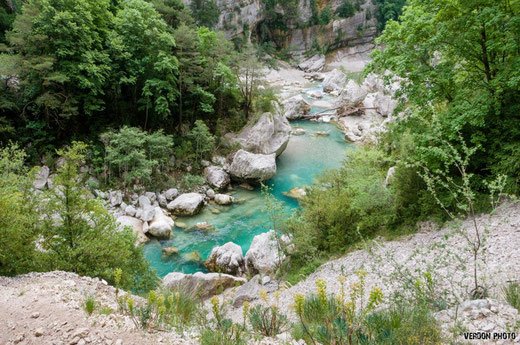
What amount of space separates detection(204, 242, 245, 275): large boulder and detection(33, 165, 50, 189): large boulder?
35.6ft

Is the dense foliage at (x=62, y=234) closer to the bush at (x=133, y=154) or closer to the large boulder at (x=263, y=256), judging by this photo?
the large boulder at (x=263, y=256)

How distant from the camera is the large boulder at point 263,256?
37.8ft

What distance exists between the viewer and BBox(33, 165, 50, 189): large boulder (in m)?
16.0

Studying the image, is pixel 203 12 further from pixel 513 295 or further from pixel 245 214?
pixel 513 295

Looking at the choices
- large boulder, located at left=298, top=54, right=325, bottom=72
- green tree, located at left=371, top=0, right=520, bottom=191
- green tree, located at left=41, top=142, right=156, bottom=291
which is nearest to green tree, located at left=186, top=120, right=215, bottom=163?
green tree, located at left=41, top=142, right=156, bottom=291

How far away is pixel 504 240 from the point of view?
625cm

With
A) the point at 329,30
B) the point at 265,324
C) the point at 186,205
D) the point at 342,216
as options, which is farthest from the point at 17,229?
the point at 329,30

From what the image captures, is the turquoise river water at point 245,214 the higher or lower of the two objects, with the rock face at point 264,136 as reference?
lower

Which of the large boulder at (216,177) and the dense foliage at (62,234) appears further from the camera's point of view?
the large boulder at (216,177)

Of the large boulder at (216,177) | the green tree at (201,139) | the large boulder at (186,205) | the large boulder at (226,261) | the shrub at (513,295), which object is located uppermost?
the green tree at (201,139)

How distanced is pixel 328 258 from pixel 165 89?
16302 millimetres

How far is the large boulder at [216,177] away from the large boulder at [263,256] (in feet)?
25.1

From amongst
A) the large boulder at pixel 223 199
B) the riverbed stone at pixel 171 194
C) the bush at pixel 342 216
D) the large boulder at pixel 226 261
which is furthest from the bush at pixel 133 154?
the bush at pixel 342 216

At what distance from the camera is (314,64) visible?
63438 millimetres
